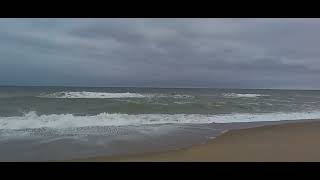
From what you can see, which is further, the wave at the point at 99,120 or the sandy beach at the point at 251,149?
the wave at the point at 99,120

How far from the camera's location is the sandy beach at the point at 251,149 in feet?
12.0

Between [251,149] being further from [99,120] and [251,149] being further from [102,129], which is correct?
[99,120]

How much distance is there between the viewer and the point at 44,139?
4.54m

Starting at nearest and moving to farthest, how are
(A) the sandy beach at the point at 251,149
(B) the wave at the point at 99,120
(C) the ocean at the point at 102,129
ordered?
(A) the sandy beach at the point at 251,149 < (C) the ocean at the point at 102,129 < (B) the wave at the point at 99,120

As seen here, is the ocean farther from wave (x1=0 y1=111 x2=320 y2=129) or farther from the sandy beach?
the sandy beach

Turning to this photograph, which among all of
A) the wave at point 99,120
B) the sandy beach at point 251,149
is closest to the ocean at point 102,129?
the wave at point 99,120

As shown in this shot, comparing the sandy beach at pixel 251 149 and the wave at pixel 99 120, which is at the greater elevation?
the wave at pixel 99 120

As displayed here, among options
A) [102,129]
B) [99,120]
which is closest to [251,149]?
[102,129]

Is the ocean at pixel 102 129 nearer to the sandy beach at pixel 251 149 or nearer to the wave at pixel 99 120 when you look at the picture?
the wave at pixel 99 120

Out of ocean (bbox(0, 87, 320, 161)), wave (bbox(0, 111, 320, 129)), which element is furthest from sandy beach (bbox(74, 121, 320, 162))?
wave (bbox(0, 111, 320, 129))

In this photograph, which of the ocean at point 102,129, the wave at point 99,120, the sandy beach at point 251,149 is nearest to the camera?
the sandy beach at point 251,149
